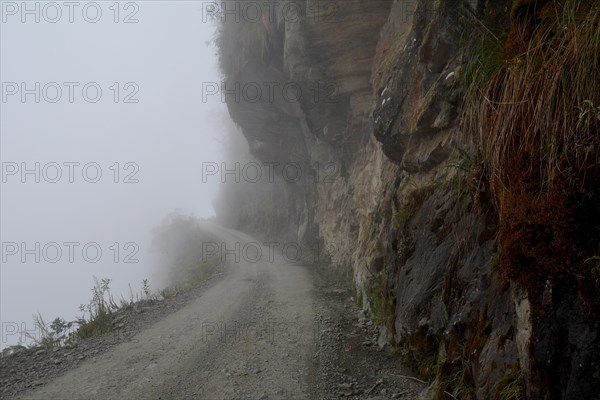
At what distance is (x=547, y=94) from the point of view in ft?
7.75

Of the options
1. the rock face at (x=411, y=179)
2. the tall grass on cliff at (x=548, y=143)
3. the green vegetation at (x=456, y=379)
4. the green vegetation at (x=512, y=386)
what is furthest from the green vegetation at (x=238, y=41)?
the green vegetation at (x=512, y=386)

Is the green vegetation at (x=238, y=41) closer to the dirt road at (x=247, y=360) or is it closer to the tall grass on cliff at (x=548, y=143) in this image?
the dirt road at (x=247, y=360)

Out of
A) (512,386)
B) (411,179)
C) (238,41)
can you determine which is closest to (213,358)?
(411,179)

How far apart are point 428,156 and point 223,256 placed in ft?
48.4

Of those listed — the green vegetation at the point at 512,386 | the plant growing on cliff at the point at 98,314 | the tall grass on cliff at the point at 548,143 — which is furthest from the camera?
the plant growing on cliff at the point at 98,314

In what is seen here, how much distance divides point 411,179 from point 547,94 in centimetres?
326

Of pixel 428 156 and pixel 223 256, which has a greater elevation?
pixel 428 156

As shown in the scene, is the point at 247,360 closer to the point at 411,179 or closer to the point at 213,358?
the point at 213,358

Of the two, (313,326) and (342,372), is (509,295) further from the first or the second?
(313,326)

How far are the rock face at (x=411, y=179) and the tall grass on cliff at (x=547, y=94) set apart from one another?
61 centimetres

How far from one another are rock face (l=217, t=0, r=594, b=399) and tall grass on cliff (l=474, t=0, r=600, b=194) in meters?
0.61

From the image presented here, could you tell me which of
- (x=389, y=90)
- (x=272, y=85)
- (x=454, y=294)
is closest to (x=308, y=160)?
(x=272, y=85)

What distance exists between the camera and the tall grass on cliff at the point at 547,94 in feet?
7.00

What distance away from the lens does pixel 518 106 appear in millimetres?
2564
